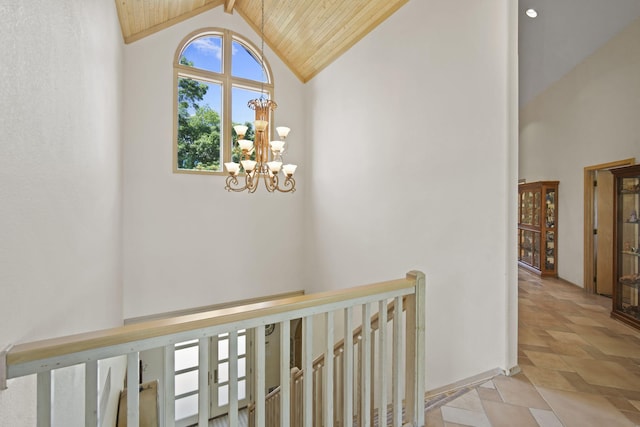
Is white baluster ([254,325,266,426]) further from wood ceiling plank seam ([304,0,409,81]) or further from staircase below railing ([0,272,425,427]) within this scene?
wood ceiling plank seam ([304,0,409,81])

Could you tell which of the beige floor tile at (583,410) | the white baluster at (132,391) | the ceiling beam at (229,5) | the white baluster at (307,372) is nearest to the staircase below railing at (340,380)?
the white baluster at (307,372)

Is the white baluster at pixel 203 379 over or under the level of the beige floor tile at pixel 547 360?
over

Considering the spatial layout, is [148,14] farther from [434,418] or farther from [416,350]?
[434,418]

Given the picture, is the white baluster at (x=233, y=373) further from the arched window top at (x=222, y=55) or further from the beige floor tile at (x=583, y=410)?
the arched window top at (x=222, y=55)

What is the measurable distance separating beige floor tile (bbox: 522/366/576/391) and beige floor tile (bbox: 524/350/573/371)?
0.07 metres

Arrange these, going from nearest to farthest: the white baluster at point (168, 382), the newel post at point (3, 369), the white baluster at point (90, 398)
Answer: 1. the newel post at point (3, 369)
2. the white baluster at point (90, 398)
3. the white baluster at point (168, 382)

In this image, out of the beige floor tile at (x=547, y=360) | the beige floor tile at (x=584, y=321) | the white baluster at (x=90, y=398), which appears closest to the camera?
the white baluster at (x=90, y=398)

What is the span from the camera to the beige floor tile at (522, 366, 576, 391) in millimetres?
2072

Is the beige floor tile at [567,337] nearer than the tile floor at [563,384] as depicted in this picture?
No

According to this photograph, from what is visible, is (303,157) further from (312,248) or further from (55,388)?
(55,388)

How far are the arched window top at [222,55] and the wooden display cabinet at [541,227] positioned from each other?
547cm


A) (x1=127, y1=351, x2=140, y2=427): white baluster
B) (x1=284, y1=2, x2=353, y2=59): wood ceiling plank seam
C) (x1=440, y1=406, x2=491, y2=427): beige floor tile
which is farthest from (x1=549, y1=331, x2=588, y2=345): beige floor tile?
(x1=284, y1=2, x2=353, y2=59): wood ceiling plank seam

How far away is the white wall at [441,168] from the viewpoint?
7.74 ft

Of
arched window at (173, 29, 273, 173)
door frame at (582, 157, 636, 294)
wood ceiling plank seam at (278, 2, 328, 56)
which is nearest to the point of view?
wood ceiling plank seam at (278, 2, 328, 56)
